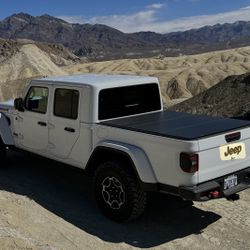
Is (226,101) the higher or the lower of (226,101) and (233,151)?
the lower

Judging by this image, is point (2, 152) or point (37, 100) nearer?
point (37, 100)

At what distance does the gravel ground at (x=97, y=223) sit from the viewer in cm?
580

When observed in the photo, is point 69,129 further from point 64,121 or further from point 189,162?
point 189,162

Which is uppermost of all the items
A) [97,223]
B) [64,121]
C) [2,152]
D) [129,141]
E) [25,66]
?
[25,66]

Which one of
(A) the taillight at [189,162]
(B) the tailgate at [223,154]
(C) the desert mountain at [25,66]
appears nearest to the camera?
(A) the taillight at [189,162]

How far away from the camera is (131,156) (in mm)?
5945

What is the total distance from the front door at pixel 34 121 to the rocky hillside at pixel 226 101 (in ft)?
26.4

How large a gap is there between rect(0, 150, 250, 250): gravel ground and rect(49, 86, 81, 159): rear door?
76 centimetres

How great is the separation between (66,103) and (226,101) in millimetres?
10939

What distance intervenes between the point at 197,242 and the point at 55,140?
269 centimetres

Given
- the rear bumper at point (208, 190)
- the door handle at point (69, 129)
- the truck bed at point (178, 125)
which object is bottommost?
the rear bumper at point (208, 190)

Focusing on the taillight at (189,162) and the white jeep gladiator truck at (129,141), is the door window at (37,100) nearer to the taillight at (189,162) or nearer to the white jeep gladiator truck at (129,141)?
the white jeep gladiator truck at (129,141)

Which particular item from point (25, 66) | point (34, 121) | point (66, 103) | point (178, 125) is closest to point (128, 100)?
point (66, 103)

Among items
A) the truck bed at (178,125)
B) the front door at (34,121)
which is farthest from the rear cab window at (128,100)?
the front door at (34,121)
